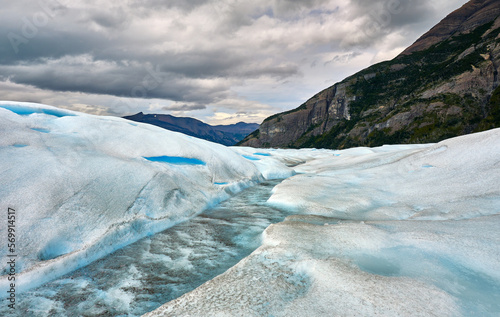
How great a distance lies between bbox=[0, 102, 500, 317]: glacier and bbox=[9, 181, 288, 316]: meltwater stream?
0.66 metres

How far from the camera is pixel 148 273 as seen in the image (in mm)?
6488

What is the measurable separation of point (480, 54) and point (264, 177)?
519ft

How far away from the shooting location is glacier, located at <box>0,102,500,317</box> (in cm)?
432

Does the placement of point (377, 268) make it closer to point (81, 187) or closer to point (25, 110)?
point (81, 187)

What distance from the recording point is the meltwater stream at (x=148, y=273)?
5.20 metres

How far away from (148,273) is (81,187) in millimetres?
4843

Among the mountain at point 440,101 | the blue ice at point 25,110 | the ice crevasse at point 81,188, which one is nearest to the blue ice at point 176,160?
the ice crevasse at point 81,188

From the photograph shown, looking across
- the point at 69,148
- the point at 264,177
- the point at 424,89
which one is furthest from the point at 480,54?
the point at 69,148

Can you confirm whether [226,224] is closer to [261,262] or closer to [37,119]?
[261,262]

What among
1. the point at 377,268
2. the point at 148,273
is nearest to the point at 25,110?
the point at 148,273

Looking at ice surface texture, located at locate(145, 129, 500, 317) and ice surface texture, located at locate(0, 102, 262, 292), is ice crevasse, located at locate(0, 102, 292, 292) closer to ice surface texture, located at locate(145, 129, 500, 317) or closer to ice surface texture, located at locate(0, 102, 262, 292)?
ice surface texture, located at locate(0, 102, 262, 292)

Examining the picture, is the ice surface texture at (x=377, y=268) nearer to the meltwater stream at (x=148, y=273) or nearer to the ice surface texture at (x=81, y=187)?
the meltwater stream at (x=148, y=273)

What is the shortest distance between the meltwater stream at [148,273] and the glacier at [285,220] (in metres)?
0.66

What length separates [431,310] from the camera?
3744mm
